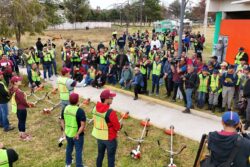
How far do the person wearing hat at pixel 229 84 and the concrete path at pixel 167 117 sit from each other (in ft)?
2.86

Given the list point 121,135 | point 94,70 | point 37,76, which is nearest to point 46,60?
point 37,76

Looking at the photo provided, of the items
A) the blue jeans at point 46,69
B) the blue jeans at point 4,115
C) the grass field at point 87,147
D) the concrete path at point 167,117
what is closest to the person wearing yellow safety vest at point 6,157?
the grass field at point 87,147

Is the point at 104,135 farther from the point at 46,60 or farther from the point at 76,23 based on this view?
the point at 76,23

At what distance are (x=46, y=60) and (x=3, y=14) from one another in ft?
30.5

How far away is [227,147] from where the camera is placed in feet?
12.6

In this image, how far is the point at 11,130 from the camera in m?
8.83

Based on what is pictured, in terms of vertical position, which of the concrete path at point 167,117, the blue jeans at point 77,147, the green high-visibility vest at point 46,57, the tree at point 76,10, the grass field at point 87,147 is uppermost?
the tree at point 76,10

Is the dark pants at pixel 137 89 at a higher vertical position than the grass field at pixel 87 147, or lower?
higher

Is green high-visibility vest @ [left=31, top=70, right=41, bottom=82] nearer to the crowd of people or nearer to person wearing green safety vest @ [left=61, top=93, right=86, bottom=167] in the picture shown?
the crowd of people

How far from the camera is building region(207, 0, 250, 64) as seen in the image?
16.8m

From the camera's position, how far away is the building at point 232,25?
16.8m

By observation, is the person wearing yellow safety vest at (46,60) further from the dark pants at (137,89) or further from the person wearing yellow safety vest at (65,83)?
the person wearing yellow safety vest at (65,83)

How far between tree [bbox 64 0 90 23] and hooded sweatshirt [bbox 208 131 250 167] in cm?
5587

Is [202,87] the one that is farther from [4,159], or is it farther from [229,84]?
[4,159]
